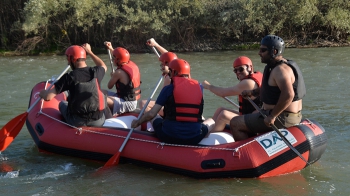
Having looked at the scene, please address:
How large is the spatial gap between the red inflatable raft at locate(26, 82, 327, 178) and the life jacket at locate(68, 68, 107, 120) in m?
0.20

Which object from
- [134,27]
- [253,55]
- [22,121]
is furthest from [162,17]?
[22,121]

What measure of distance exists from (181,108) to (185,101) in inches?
3.6

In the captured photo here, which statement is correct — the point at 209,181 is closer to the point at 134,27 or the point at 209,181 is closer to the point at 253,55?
the point at 253,55

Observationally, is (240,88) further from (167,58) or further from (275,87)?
(167,58)

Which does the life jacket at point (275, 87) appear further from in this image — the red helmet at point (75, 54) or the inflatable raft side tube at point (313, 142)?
the red helmet at point (75, 54)

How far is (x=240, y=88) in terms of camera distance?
5.71 meters

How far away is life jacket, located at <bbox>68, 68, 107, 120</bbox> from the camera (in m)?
6.08

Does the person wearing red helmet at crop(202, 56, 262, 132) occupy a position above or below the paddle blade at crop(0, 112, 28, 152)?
above

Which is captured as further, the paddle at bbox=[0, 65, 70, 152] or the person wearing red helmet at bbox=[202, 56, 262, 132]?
the paddle at bbox=[0, 65, 70, 152]

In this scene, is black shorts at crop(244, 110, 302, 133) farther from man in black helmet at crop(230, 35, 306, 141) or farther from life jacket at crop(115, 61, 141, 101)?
life jacket at crop(115, 61, 141, 101)

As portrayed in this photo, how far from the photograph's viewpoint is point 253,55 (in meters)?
16.2

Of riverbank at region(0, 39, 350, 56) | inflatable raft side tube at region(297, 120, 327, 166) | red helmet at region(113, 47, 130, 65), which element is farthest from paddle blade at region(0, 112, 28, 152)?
riverbank at region(0, 39, 350, 56)

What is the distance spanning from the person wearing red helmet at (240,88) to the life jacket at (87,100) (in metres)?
1.35

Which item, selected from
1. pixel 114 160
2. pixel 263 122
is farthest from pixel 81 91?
pixel 263 122
